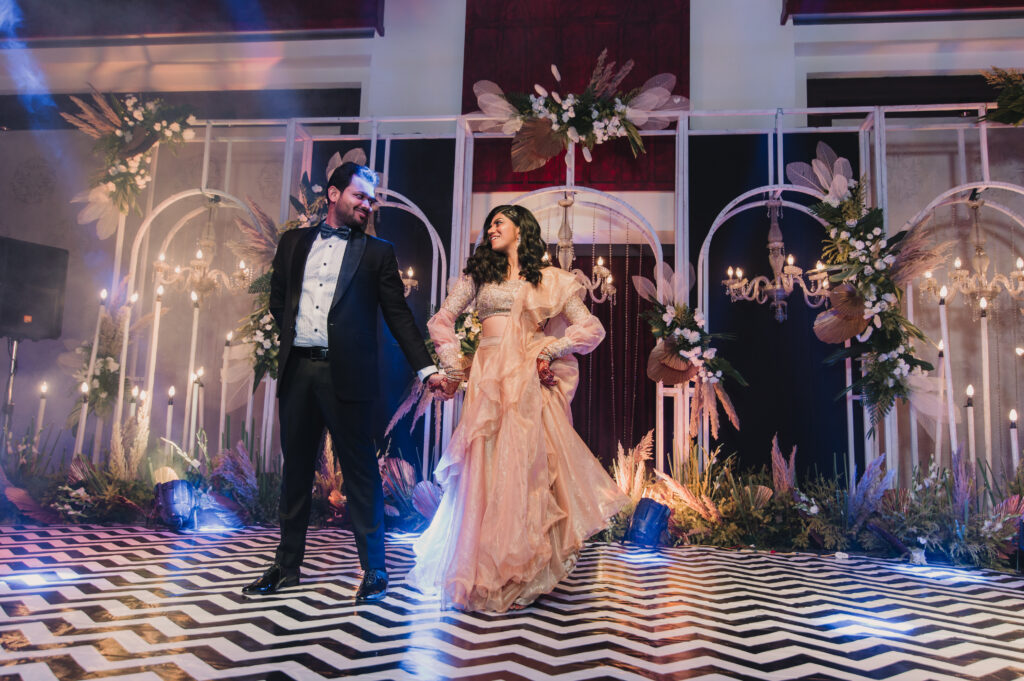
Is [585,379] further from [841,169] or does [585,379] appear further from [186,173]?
[186,173]

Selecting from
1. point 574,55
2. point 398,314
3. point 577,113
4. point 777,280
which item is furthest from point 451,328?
point 574,55

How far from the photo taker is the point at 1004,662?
2697 millimetres

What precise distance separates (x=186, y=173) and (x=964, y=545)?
7.70m

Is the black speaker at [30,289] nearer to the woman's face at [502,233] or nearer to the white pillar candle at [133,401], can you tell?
the white pillar candle at [133,401]

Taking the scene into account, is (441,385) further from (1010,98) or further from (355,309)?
(1010,98)

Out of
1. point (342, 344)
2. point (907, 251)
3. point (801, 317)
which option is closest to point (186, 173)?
point (342, 344)

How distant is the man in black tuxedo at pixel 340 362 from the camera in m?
3.31

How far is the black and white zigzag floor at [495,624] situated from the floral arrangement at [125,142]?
2.83 m

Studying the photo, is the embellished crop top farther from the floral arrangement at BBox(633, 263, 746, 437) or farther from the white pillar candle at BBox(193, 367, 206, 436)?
the white pillar candle at BBox(193, 367, 206, 436)

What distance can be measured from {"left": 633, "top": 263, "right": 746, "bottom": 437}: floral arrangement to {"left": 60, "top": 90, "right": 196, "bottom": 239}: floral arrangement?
401 centimetres

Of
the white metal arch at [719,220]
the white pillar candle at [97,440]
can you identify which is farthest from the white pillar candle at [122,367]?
the white metal arch at [719,220]

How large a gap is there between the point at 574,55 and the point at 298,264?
4.98 metres

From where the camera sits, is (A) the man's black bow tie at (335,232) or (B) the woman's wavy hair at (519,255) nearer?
(A) the man's black bow tie at (335,232)

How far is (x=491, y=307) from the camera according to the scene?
3.81 m
